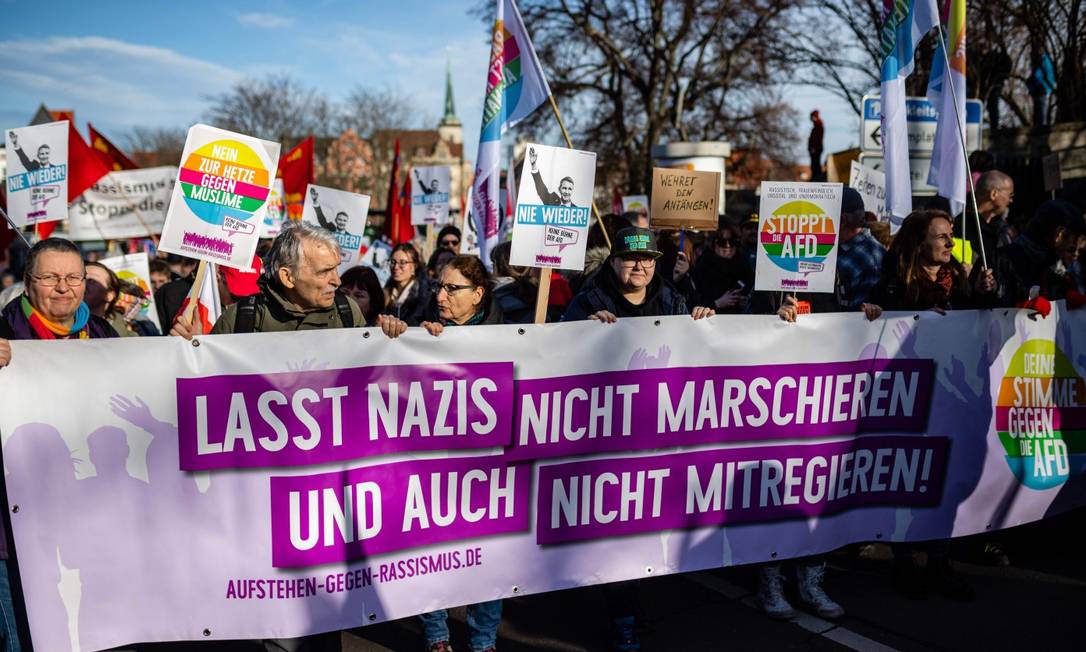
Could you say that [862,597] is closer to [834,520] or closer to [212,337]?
[834,520]

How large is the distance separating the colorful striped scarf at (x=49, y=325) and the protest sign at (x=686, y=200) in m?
3.64

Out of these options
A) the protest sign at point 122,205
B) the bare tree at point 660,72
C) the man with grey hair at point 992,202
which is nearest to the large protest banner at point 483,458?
the man with grey hair at point 992,202

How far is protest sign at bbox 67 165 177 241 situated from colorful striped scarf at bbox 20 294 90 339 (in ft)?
18.0

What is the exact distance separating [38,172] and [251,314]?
160 inches

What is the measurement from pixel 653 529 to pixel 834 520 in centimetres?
90

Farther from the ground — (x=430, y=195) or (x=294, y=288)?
(x=430, y=195)

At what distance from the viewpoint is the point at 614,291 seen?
13.2 ft

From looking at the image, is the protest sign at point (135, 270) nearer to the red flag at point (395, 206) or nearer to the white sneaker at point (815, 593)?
the red flag at point (395, 206)

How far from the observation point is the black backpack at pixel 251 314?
11.3ft

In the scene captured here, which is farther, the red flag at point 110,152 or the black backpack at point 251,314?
the red flag at point 110,152

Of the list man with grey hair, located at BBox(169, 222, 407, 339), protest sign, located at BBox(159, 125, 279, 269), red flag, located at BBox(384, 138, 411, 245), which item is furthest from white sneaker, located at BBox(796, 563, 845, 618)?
red flag, located at BBox(384, 138, 411, 245)

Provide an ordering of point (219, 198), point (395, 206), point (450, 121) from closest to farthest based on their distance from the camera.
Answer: point (219, 198) < point (395, 206) < point (450, 121)

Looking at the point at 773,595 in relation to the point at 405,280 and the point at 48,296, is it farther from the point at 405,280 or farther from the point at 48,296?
the point at 405,280

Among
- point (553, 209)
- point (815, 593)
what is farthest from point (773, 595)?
point (553, 209)
